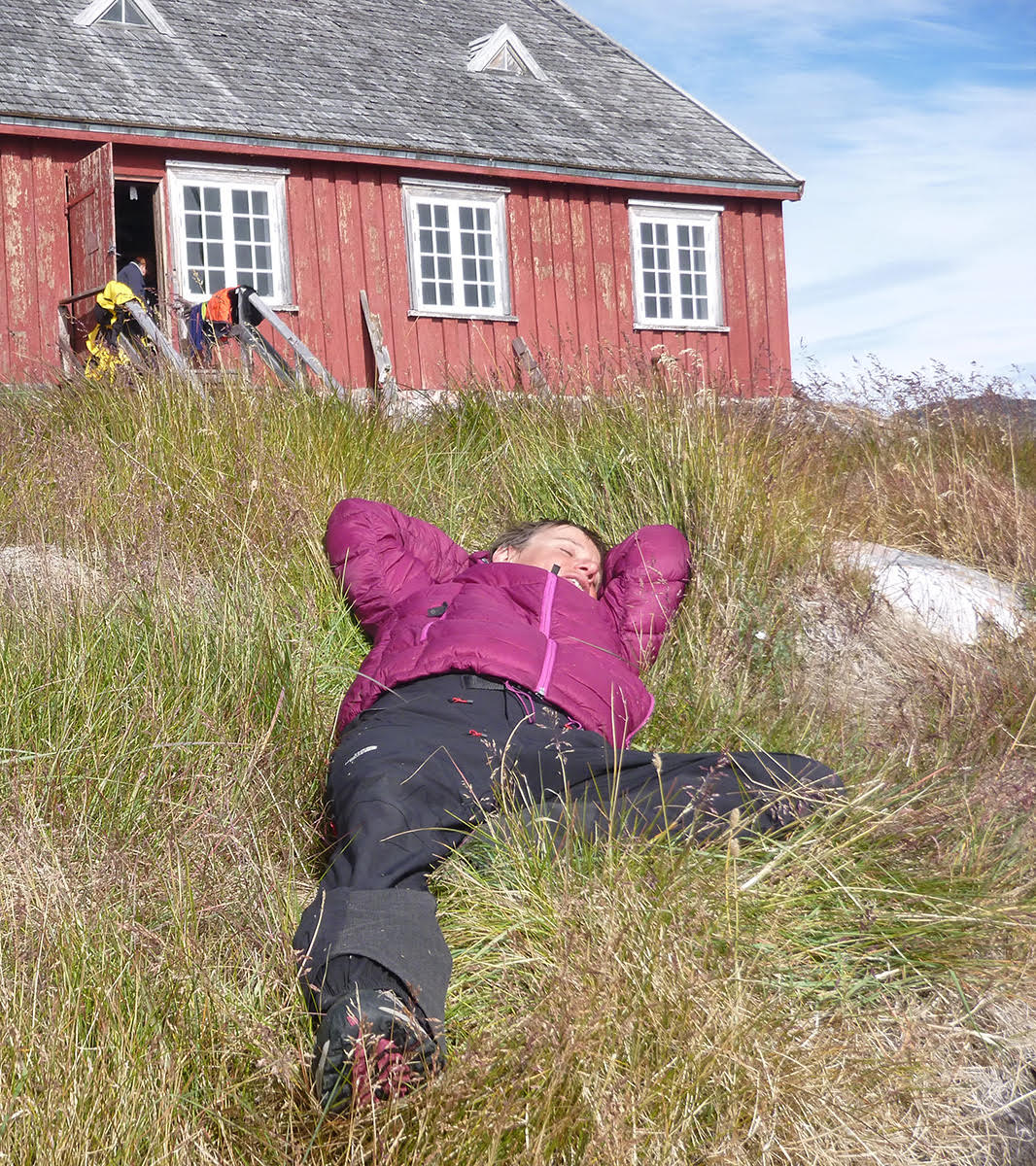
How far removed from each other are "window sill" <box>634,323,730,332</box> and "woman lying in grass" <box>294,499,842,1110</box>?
32.0 ft

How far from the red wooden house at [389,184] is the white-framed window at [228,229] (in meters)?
0.02

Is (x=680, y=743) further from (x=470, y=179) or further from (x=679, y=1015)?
(x=470, y=179)

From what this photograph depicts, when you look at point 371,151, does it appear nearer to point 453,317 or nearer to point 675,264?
point 453,317

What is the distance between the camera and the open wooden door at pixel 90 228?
10125 millimetres

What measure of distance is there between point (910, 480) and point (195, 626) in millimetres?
3760

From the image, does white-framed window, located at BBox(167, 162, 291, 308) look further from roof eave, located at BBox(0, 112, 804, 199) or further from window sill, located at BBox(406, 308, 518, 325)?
window sill, located at BBox(406, 308, 518, 325)

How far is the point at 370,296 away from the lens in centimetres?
1238

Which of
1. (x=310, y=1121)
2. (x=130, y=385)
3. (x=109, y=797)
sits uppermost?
(x=130, y=385)

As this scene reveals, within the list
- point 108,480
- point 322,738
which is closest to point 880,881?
point 322,738

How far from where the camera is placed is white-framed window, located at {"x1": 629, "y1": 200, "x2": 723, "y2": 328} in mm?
13938

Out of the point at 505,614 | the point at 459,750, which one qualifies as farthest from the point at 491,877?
the point at 505,614

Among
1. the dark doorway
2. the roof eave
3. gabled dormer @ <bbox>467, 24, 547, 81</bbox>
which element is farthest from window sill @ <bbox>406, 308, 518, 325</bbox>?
the dark doorway

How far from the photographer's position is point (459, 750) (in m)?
3.05

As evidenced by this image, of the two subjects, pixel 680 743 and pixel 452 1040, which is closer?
pixel 452 1040
